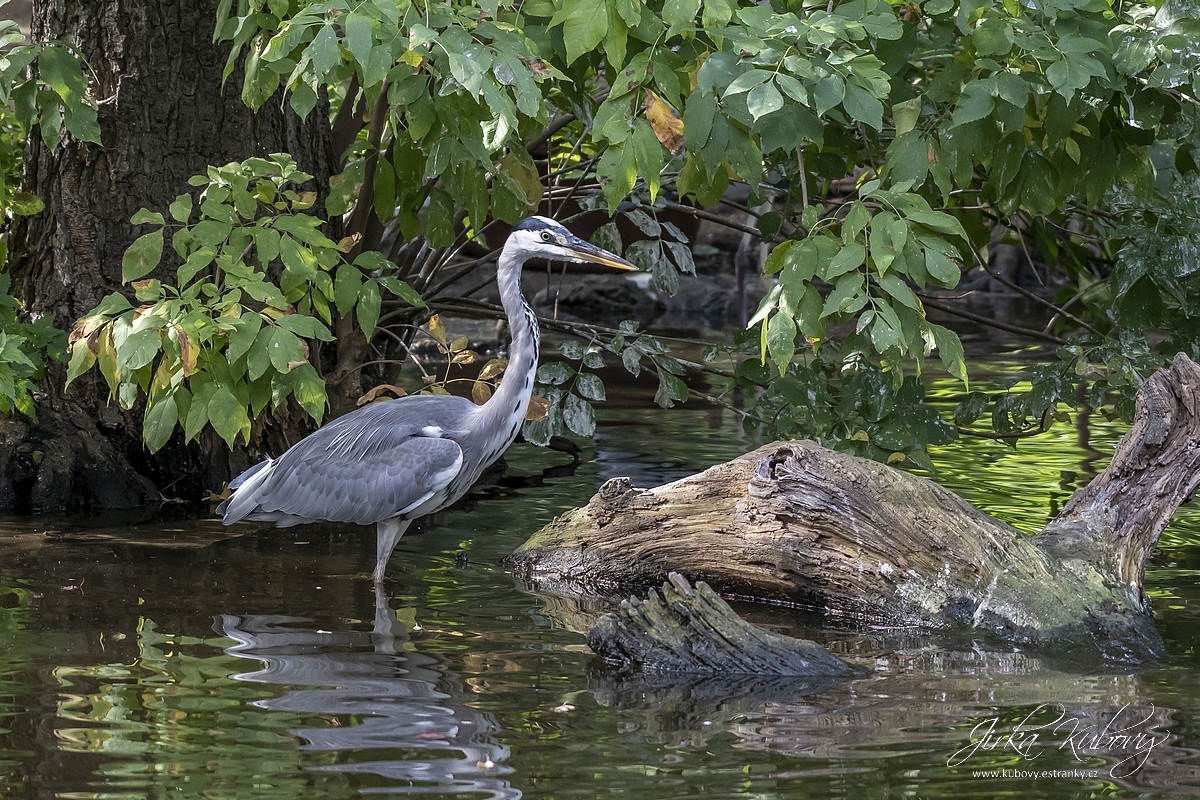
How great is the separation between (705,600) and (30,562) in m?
3.14

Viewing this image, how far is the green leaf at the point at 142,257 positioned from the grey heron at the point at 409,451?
1060mm

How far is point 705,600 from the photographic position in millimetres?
4656

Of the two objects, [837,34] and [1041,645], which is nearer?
[837,34]

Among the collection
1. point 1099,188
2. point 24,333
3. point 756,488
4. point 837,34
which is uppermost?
point 837,34

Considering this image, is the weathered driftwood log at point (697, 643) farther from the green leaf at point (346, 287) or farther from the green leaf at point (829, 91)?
the green leaf at point (346, 287)

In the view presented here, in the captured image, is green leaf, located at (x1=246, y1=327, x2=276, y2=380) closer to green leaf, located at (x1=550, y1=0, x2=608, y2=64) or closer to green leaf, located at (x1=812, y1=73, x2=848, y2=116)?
green leaf, located at (x1=550, y1=0, x2=608, y2=64)

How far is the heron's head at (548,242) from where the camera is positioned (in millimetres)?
5945

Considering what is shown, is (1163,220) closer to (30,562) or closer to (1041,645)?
(1041,645)

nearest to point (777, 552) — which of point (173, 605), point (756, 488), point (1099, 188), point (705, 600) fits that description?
point (756, 488)

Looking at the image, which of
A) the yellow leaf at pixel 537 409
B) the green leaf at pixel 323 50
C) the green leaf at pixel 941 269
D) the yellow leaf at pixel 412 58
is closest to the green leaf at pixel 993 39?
the green leaf at pixel 941 269

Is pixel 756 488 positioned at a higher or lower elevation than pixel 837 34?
lower

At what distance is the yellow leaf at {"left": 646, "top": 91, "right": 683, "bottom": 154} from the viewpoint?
187 inches

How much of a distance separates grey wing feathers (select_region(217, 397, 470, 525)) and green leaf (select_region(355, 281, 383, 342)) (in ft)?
1.33

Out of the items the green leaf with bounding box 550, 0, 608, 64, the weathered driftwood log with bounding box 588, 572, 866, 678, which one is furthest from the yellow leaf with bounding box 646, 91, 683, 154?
the weathered driftwood log with bounding box 588, 572, 866, 678
